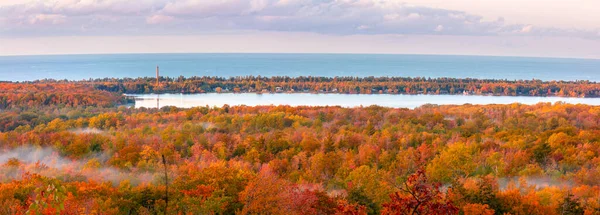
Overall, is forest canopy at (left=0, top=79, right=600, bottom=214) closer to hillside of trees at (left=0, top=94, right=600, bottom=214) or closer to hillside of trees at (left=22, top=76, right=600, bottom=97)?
hillside of trees at (left=0, top=94, right=600, bottom=214)

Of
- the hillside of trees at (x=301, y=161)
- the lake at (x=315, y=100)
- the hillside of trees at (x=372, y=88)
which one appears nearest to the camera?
the hillside of trees at (x=301, y=161)

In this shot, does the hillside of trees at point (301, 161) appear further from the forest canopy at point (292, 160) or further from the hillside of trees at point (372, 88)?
the hillside of trees at point (372, 88)

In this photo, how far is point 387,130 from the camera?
33531 mm

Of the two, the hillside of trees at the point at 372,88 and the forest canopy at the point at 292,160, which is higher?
the hillside of trees at the point at 372,88

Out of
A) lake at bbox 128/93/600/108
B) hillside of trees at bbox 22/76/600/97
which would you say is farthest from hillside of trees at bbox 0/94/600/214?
hillside of trees at bbox 22/76/600/97

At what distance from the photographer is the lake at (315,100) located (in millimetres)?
52031

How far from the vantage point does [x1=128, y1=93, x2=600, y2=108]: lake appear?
52.0 m

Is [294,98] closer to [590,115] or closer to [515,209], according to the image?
[590,115]

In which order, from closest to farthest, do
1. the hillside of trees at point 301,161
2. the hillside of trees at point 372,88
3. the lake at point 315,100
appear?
the hillside of trees at point 301,161 < the lake at point 315,100 < the hillside of trees at point 372,88

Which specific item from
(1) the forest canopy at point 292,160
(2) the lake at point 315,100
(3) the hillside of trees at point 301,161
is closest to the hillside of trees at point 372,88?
(2) the lake at point 315,100

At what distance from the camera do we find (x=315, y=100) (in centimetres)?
5688

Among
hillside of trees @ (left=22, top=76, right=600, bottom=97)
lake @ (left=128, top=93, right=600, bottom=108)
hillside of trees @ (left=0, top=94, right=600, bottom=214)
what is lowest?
hillside of trees @ (left=0, top=94, right=600, bottom=214)

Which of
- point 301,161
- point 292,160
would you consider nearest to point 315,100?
point 292,160

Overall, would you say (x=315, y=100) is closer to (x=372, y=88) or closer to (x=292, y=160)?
(x=372, y=88)
